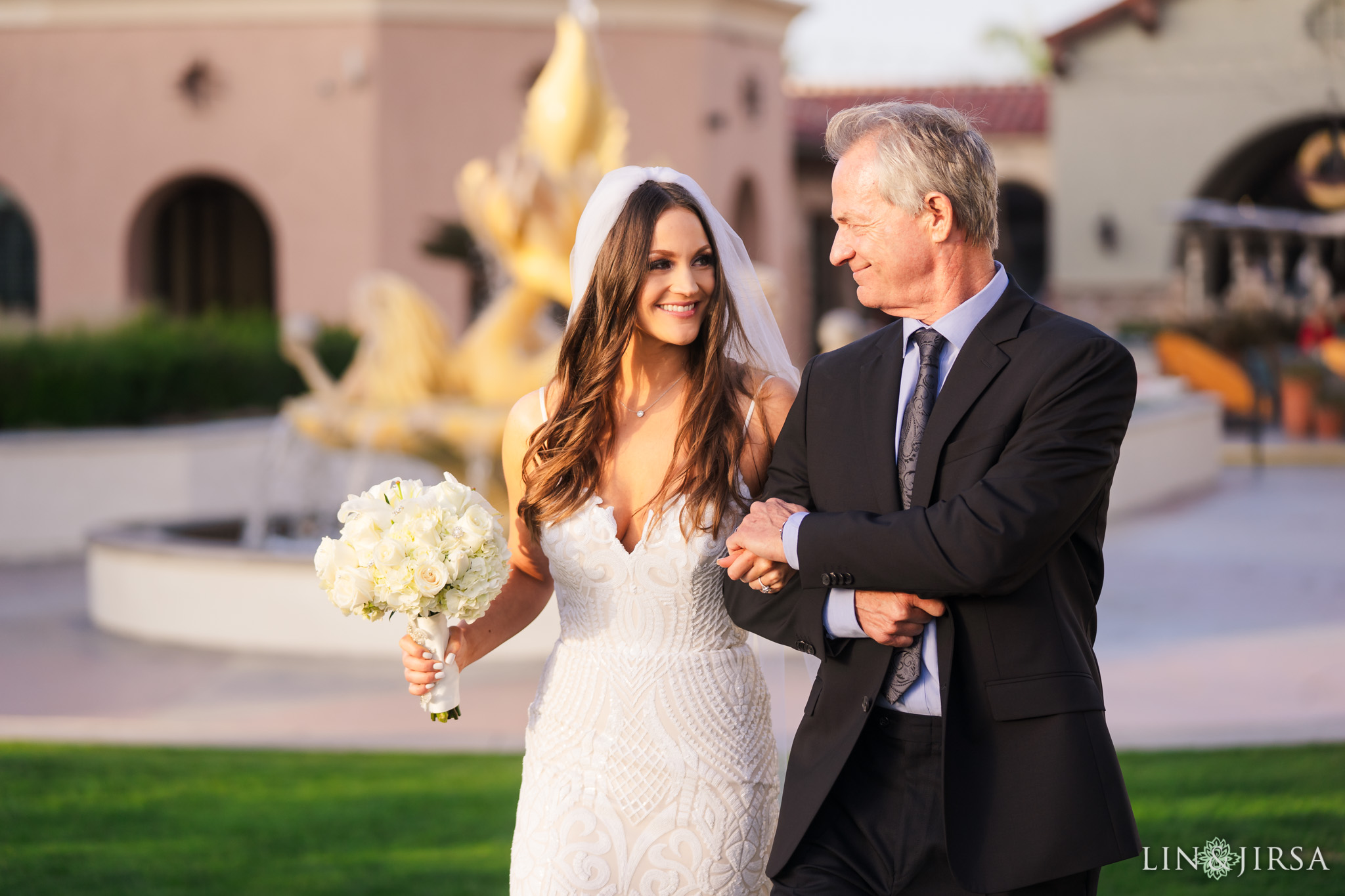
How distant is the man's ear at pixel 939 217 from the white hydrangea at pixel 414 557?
1046 millimetres

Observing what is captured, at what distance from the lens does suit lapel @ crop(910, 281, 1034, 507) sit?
2.57 m

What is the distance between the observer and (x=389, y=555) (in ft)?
9.33

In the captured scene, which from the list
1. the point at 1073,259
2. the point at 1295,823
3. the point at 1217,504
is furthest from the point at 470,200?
the point at 1073,259

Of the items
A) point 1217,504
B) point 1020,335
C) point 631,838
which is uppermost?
A: point 1020,335

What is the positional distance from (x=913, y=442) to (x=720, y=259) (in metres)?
0.83

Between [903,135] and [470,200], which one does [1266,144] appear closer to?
[470,200]

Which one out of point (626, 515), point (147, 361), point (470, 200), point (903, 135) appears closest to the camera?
point (903, 135)

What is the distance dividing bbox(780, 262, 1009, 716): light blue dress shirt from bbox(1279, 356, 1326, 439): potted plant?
18579mm

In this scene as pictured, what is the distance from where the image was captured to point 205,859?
5160 mm

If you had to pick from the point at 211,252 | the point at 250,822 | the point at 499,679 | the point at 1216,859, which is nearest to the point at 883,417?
the point at 1216,859

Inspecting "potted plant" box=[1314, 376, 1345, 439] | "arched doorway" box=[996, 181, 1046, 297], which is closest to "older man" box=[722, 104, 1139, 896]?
"potted plant" box=[1314, 376, 1345, 439]

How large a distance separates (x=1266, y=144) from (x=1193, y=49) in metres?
2.28

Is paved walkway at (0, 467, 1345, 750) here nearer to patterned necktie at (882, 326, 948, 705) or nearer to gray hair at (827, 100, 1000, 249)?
patterned necktie at (882, 326, 948, 705)

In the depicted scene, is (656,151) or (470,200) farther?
(656,151)
